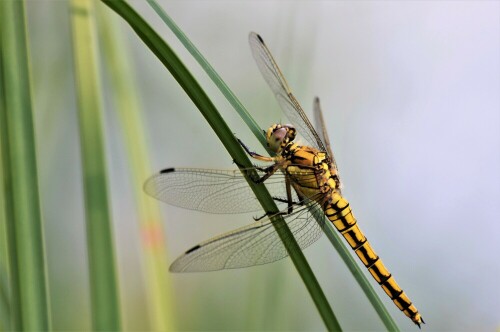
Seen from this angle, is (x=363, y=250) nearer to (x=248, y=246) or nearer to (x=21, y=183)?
(x=248, y=246)

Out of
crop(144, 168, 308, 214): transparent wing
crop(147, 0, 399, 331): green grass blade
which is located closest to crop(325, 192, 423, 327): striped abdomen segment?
crop(144, 168, 308, 214): transparent wing

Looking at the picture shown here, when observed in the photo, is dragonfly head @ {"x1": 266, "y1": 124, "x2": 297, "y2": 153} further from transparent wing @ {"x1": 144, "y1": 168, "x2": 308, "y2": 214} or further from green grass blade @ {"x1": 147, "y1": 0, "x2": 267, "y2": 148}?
green grass blade @ {"x1": 147, "y1": 0, "x2": 267, "y2": 148}

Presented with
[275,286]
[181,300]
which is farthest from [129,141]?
[181,300]

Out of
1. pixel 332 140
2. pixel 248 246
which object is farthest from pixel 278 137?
pixel 332 140

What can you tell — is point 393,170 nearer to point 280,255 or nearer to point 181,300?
point 181,300

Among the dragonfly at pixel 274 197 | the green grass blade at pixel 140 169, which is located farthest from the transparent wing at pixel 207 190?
the green grass blade at pixel 140 169
